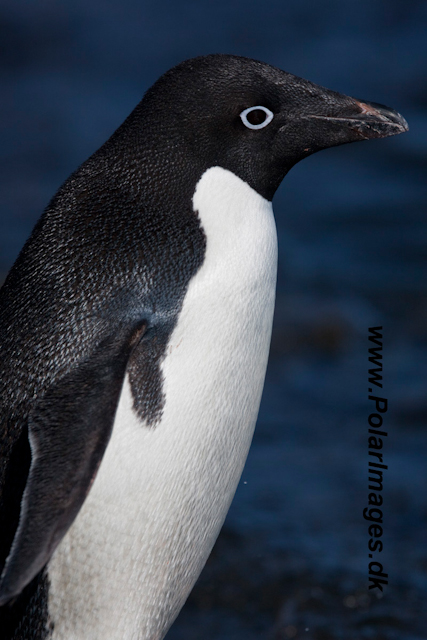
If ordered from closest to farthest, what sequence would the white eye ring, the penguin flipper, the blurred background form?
the penguin flipper → the white eye ring → the blurred background

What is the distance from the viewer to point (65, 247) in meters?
1.90

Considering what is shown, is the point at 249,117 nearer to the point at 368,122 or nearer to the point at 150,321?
the point at 368,122

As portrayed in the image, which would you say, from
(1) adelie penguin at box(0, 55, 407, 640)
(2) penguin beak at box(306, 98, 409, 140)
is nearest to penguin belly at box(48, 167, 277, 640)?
(1) adelie penguin at box(0, 55, 407, 640)

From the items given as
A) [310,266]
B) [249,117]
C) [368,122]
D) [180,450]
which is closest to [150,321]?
[180,450]

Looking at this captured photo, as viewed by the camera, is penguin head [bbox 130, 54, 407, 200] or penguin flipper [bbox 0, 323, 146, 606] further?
penguin head [bbox 130, 54, 407, 200]

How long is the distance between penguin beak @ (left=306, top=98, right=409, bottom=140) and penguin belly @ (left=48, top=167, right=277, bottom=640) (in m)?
0.26

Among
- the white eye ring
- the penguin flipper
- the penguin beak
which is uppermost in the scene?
the penguin beak

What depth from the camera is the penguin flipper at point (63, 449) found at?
161 centimetres

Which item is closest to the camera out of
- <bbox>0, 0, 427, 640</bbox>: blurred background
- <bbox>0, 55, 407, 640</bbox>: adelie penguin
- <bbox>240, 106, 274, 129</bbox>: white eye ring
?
<bbox>0, 55, 407, 640</bbox>: adelie penguin

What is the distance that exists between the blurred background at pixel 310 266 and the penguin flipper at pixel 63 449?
1.36 meters

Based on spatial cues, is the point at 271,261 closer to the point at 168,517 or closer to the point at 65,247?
the point at 65,247

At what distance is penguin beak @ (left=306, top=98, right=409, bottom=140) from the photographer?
A: 202cm

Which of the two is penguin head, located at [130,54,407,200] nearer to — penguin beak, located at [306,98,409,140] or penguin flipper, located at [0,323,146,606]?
penguin beak, located at [306,98,409,140]

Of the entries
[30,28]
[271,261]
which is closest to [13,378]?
[271,261]
